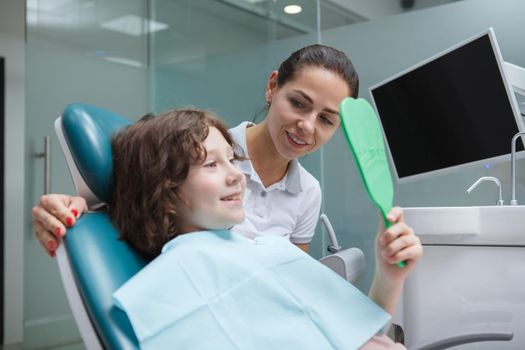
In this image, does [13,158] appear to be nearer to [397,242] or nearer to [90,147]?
[90,147]

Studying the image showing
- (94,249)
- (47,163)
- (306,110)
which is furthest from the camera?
(47,163)

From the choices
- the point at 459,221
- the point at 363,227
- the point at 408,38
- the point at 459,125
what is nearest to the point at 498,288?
the point at 459,221

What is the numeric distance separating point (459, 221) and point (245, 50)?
2.01 meters

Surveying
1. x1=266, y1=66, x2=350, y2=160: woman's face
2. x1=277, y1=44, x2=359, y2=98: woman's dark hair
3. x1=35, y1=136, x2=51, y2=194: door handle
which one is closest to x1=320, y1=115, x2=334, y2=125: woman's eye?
x1=266, y1=66, x2=350, y2=160: woman's face

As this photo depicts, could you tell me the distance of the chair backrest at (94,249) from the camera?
2.43ft

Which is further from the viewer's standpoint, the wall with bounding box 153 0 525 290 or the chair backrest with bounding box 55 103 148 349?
the wall with bounding box 153 0 525 290

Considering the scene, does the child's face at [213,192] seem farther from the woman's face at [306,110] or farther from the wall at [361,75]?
the wall at [361,75]

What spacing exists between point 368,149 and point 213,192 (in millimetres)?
323

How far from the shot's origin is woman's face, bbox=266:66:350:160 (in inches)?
46.4

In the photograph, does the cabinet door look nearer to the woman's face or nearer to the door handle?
the woman's face

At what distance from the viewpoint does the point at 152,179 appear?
0.90 m

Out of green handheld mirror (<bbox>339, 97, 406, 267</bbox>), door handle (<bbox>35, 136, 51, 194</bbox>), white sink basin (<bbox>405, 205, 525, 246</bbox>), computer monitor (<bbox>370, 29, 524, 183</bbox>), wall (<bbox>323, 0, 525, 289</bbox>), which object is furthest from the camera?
door handle (<bbox>35, 136, 51, 194</bbox>)

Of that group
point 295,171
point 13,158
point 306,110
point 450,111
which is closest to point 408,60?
point 450,111

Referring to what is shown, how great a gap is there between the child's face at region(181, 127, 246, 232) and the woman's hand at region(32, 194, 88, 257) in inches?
8.2
